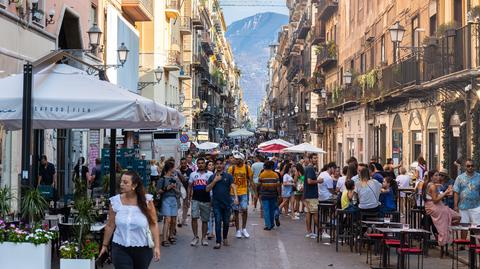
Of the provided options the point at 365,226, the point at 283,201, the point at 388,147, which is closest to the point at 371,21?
the point at 388,147

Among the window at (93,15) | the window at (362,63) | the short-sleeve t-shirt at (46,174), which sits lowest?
the short-sleeve t-shirt at (46,174)

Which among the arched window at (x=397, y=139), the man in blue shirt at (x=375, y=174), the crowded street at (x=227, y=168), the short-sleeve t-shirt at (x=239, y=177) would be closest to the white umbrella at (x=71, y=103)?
the crowded street at (x=227, y=168)

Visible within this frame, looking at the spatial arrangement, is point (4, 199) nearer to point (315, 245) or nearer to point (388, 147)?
point (315, 245)

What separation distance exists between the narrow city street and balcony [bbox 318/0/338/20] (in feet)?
95.8

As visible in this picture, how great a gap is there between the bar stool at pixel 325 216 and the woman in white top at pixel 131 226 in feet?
25.3

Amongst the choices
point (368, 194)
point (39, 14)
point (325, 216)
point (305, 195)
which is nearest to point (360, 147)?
point (39, 14)

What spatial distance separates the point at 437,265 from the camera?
1182 centimetres

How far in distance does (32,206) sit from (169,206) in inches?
208

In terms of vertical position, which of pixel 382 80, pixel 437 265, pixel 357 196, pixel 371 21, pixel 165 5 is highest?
pixel 165 5

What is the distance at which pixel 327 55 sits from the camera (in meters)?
43.1

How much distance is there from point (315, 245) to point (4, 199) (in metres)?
6.65

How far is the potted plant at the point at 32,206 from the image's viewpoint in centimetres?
881

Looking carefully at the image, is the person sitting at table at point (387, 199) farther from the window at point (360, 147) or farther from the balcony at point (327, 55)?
the balcony at point (327, 55)

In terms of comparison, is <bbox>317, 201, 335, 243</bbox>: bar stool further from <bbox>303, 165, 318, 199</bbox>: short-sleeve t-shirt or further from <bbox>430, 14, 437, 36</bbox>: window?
<bbox>430, 14, 437, 36</bbox>: window
